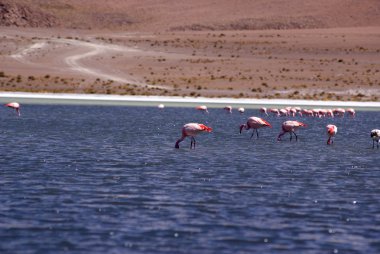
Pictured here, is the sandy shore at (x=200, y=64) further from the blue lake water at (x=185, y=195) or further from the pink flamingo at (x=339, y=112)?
the blue lake water at (x=185, y=195)

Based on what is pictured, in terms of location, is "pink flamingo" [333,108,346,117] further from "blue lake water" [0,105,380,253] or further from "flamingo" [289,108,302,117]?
"blue lake water" [0,105,380,253]

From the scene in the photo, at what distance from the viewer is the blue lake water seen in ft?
52.0

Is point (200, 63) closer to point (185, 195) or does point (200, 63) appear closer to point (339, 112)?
point (339, 112)

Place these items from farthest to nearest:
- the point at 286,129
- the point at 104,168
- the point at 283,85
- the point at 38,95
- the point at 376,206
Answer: the point at 283,85, the point at 38,95, the point at 286,129, the point at 104,168, the point at 376,206

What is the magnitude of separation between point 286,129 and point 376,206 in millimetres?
19811

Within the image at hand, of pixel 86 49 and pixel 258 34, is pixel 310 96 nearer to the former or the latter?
pixel 86 49

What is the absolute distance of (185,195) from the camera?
20.8 meters

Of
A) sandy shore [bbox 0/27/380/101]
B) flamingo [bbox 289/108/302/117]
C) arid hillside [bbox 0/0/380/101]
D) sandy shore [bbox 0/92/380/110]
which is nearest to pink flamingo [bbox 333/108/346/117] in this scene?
flamingo [bbox 289/108/302/117]

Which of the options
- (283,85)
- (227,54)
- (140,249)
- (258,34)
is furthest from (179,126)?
(258,34)

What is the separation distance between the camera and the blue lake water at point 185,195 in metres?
15.8

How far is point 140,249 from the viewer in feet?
49.6

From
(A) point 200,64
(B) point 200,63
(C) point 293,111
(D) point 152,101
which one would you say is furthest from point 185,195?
(B) point 200,63

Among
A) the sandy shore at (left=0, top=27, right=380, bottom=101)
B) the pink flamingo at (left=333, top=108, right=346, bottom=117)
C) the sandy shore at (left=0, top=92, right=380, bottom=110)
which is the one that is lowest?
the pink flamingo at (left=333, top=108, right=346, bottom=117)

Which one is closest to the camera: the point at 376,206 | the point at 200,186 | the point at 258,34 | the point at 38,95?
the point at 376,206
